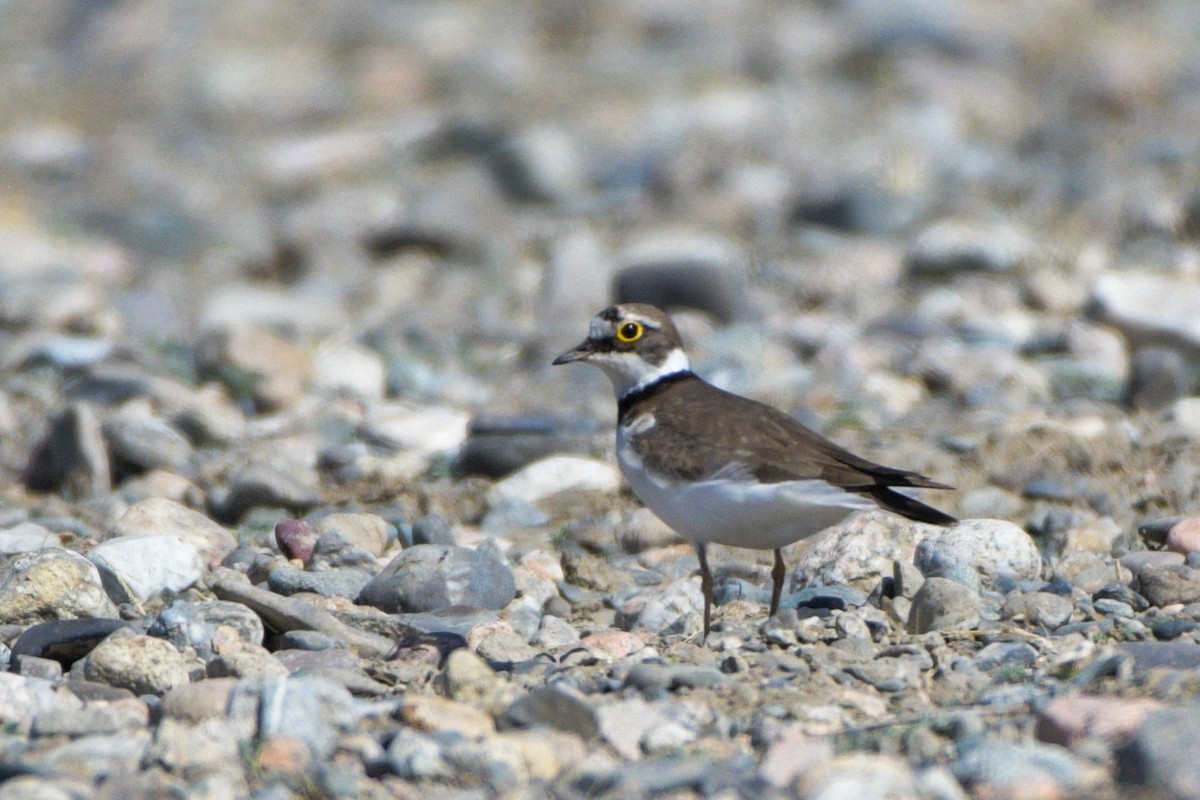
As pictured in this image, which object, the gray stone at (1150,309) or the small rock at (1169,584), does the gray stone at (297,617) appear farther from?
the gray stone at (1150,309)

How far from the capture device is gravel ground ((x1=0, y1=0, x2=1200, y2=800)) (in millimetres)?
4133

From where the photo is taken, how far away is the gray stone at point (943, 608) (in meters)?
5.04

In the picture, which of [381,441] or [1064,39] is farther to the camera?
[1064,39]

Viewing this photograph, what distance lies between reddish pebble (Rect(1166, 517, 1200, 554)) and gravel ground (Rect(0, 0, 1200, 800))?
17 millimetres

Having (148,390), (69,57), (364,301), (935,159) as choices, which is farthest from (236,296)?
(69,57)

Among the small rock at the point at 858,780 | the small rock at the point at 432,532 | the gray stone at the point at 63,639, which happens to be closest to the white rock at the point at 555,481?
the small rock at the point at 432,532

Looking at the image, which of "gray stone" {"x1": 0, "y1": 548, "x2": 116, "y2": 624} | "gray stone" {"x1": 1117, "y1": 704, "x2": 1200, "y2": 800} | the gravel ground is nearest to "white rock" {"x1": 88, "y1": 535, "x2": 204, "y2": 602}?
the gravel ground

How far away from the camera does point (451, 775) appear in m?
3.88

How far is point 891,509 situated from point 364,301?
7538mm

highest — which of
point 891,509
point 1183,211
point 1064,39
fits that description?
point 1064,39

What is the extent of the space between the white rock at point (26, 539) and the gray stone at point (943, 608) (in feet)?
10.7

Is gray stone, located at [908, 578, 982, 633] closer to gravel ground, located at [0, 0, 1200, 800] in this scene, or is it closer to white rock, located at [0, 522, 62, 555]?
gravel ground, located at [0, 0, 1200, 800]

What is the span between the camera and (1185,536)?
5906 mm

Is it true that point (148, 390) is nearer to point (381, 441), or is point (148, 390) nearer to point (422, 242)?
point (381, 441)
